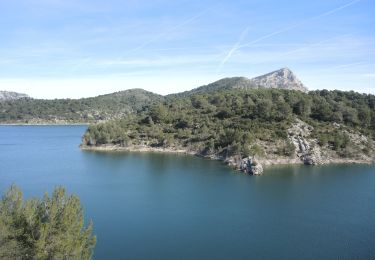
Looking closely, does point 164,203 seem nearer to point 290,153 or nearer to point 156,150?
point 290,153

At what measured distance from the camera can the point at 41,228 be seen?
23609 mm

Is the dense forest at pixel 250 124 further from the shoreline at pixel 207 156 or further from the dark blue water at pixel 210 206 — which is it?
the dark blue water at pixel 210 206

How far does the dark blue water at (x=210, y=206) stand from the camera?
3806 cm

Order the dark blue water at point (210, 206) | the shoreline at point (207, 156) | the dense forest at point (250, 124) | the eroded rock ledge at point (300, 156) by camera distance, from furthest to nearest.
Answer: the dense forest at point (250, 124) → the shoreline at point (207, 156) → the eroded rock ledge at point (300, 156) → the dark blue water at point (210, 206)

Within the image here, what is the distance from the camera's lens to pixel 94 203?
53.3m

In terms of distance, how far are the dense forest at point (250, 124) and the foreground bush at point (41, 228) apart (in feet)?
199

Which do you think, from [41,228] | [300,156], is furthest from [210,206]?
[300,156]

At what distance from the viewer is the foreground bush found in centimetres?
2327

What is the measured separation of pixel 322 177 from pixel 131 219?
4205cm

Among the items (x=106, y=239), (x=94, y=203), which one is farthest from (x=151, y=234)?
(x=94, y=203)

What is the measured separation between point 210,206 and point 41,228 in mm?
32578

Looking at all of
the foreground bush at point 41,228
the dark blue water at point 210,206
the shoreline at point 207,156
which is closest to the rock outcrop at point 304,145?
the shoreline at point 207,156

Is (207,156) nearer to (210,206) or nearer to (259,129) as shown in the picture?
(259,129)

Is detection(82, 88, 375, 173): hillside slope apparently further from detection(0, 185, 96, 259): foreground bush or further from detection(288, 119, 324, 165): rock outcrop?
detection(0, 185, 96, 259): foreground bush
